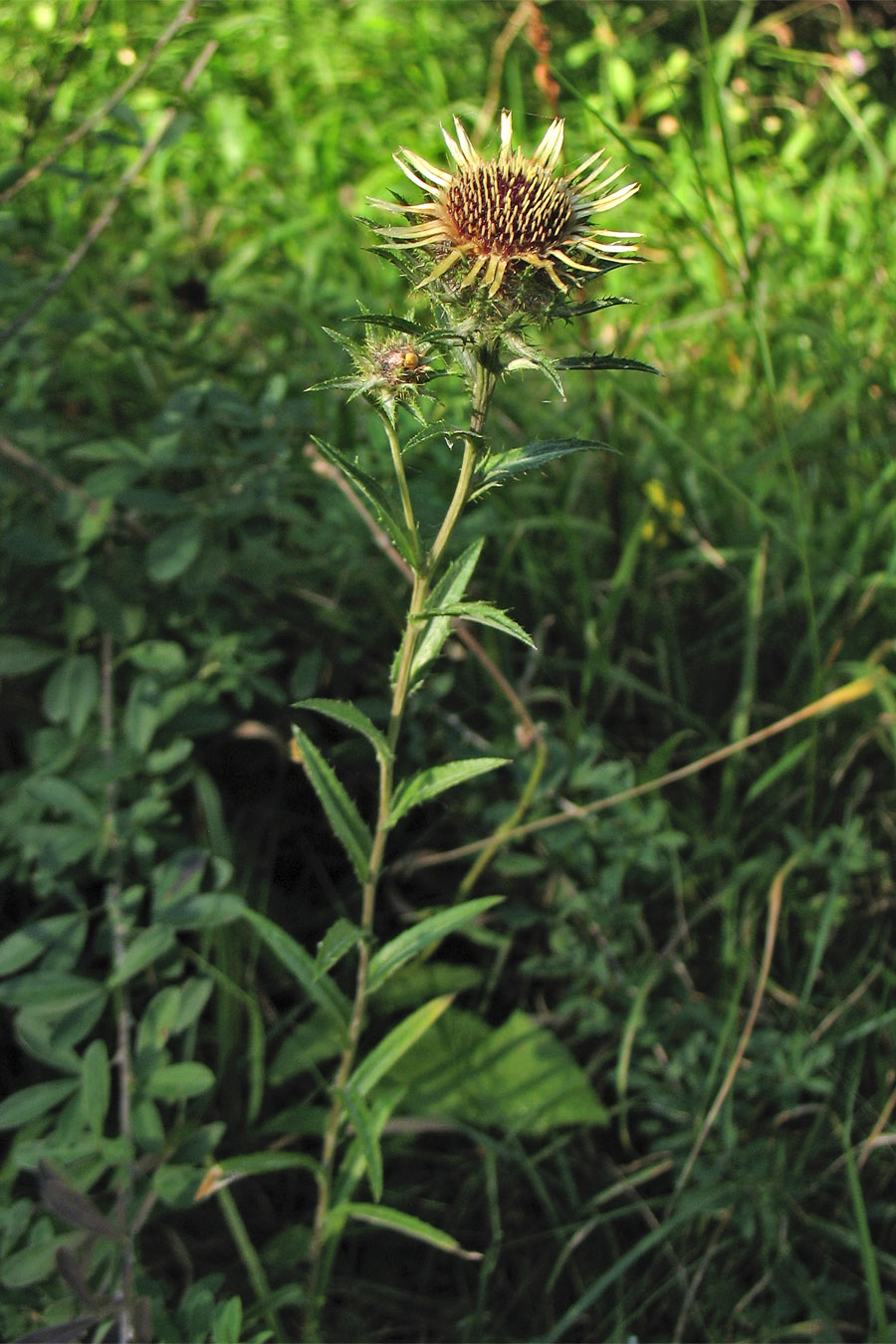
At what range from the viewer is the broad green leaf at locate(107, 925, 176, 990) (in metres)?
1.37

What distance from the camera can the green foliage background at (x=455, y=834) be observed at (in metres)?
1.44

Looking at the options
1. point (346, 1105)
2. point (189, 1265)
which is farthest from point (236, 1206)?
point (346, 1105)

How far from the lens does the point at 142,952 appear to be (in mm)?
1405

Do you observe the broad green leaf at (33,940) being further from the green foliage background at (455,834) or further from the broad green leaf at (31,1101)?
the broad green leaf at (31,1101)

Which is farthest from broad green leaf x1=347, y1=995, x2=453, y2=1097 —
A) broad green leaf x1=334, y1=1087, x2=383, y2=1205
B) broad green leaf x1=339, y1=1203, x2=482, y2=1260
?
broad green leaf x1=339, y1=1203, x2=482, y2=1260

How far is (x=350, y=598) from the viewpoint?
2.00 metres

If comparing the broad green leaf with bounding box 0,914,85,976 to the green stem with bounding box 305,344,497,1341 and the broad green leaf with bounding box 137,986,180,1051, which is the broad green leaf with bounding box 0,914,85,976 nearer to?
the broad green leaf with bounding box 137,986,180,1051

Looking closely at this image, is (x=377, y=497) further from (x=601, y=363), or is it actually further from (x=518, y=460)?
(x=601, y=363)

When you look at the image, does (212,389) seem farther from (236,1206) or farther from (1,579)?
(236,1206)

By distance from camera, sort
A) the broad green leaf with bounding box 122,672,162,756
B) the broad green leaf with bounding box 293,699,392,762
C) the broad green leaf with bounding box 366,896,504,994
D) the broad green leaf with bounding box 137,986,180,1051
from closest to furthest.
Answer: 1. the broad green leaf with bounding box 293,699,392,762
2. the broad green leaf with bounding box 366,896,504,994
3. the broad green leaf with bounding box 137,986,180,1051
4. the broad green leaf with bounding box 122,672,162,756

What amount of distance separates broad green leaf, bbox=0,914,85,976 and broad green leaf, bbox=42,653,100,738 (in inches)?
11.5

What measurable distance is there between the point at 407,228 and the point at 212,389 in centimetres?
82

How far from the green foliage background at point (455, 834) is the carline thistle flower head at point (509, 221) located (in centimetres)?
9

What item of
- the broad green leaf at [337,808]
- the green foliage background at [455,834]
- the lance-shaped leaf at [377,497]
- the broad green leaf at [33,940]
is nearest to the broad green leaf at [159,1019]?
the green foliage background at [455,834]
